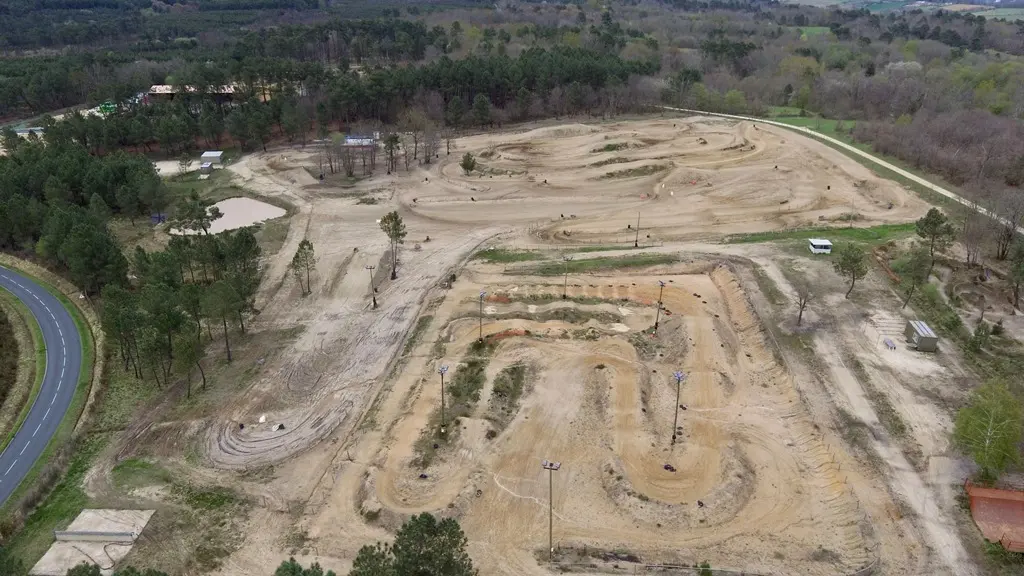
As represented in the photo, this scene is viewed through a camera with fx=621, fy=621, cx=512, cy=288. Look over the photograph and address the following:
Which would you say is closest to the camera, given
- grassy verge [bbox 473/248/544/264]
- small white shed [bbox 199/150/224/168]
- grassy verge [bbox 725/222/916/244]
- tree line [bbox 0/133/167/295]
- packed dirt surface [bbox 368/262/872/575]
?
packed dirt surface [bbox 368/262/872/575]

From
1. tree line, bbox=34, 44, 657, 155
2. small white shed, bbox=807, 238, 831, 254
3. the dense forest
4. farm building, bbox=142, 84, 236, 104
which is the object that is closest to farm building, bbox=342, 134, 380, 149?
the dense forest

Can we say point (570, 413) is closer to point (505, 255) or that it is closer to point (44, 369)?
A: point (505, 255)

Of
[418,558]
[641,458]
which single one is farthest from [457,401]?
[418,558]

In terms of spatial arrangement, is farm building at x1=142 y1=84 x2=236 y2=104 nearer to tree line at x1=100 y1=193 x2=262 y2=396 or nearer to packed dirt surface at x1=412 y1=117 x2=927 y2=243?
packed dirt surface at x1=412 y1=117 x2=927 y2=243

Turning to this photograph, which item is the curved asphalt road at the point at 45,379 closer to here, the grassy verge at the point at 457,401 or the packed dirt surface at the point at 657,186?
the grassy verge at the point at 457,401

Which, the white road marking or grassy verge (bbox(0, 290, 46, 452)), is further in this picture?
grassy verge (bbox(0, 290, 46, 452))

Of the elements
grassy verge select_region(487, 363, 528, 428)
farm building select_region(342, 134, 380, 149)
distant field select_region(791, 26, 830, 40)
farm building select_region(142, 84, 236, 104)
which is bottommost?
grassy verge select_region(487, 363, 528, 428)
